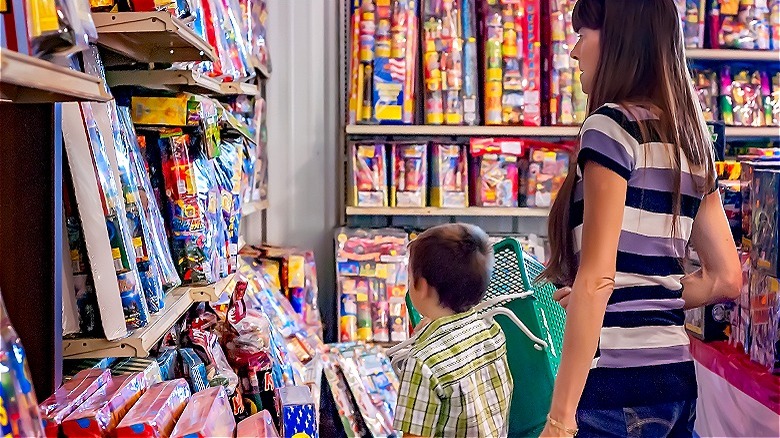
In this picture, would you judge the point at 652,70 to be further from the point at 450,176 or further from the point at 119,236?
the point at 450,176

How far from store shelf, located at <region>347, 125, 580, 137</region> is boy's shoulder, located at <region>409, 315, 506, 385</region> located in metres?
Answer: 1.38

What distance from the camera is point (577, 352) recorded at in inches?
51.2

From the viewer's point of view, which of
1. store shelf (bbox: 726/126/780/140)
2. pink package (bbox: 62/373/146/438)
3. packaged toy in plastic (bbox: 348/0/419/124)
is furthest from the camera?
store shelf (bbox: 726/126/780/140)

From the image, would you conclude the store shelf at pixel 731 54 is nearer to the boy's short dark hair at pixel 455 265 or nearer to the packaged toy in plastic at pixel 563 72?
the packaged toy in plastic at pixel 563 72

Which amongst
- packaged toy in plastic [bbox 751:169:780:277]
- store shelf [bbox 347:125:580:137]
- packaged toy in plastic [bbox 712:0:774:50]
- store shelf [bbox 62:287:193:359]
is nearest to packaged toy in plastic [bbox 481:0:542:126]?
store shelf [bbox 347:125:580:137]

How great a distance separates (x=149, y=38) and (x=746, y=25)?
277 centimetres

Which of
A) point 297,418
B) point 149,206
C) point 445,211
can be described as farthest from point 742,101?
point 149,206

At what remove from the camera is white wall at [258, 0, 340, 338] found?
10.9 ft

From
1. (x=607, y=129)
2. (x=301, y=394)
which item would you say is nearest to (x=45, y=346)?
(x=301, y=394)

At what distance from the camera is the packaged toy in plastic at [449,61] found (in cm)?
308

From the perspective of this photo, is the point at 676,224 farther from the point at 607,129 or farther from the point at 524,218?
the point at 524,218

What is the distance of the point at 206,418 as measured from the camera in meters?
1.05

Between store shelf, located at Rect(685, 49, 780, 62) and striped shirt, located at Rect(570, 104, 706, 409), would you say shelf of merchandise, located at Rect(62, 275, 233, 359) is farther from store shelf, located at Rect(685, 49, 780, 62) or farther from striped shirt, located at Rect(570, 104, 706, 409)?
store shelf, located at Rect(685, 49, 780, 62)

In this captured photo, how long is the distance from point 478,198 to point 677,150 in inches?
A: 72.9
